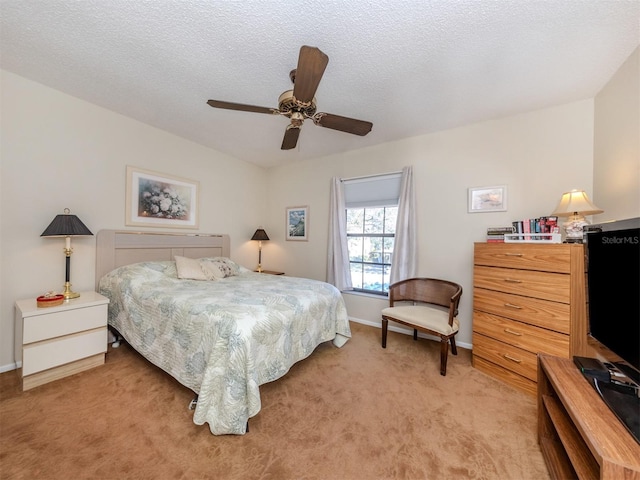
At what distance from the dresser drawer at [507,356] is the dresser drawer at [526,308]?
26 cm

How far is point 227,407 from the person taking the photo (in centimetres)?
142

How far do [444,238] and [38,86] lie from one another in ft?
14.4

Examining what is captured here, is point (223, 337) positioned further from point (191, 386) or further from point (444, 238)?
point (444, 238)

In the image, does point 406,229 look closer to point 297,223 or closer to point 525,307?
point 525,307

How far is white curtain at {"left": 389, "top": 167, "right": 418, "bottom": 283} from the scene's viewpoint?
3012mm

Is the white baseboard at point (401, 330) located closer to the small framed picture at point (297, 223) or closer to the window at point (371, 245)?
the window at point (371, 245)

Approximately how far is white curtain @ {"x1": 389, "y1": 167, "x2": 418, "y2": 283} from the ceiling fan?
131 cm

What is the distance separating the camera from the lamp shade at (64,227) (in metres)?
2.09

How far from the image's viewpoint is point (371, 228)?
356cm

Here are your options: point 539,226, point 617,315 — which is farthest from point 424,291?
point 617,315

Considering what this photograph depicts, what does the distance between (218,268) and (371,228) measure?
221 cm

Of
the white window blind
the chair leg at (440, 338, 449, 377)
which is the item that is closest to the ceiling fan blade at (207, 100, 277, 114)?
the white window blind

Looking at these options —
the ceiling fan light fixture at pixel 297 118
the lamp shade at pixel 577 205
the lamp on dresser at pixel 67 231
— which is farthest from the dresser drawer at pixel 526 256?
the lamp on dresser at pixel 67 231

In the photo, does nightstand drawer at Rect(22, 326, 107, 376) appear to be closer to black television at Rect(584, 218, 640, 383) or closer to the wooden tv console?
the wooden tv console
